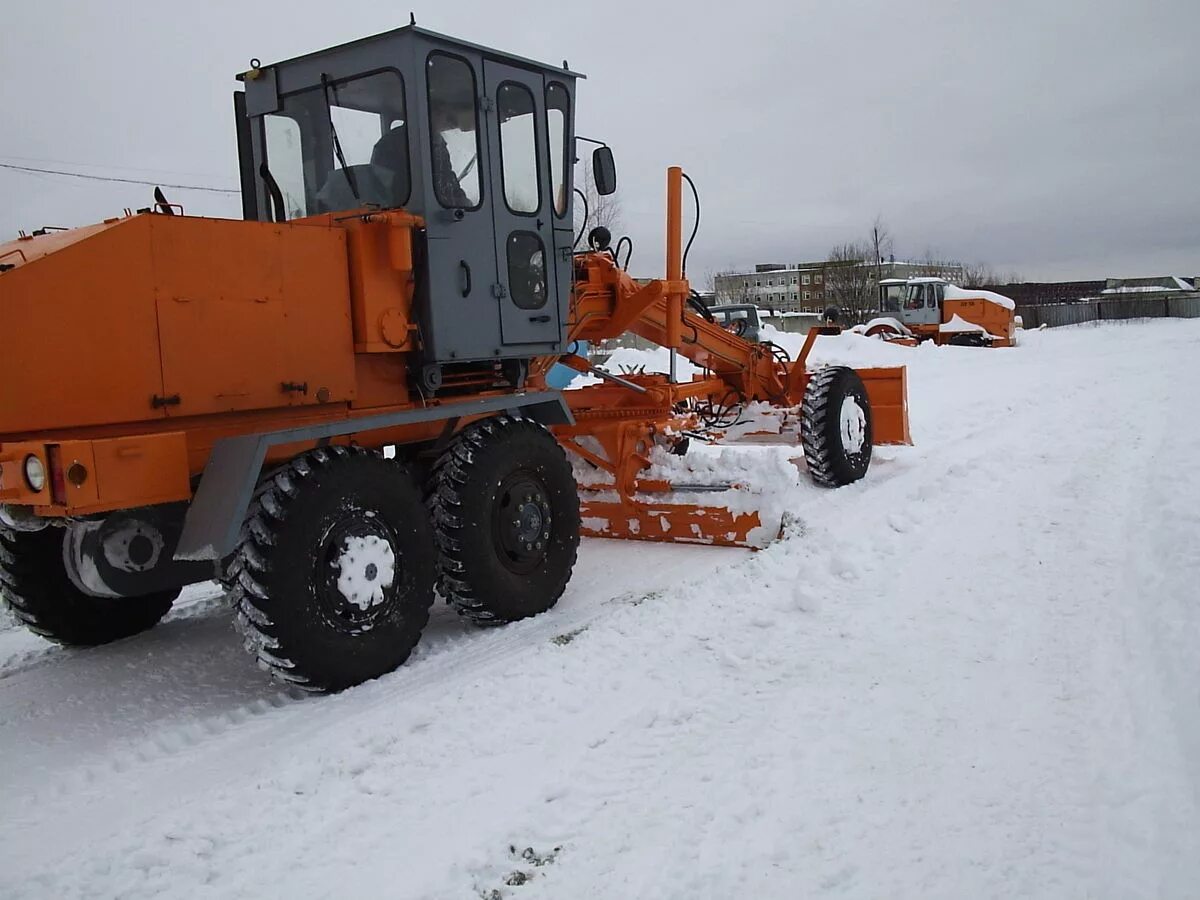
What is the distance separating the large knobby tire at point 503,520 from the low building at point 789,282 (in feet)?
232

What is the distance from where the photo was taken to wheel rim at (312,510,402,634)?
425cm

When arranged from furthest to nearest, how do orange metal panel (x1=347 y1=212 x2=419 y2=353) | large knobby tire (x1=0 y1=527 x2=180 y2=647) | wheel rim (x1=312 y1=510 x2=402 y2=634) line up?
large knobby tire (x1=0 y1=527 x2=180 y2=647)
orange metal panel (x1=347 y1=212 x2=419 y2=353)
wheel rim (x1=312 y1=510 x2=402 y2=634)

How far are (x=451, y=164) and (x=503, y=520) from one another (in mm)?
1992

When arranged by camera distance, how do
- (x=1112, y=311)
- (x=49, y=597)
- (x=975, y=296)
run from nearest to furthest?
(x=49, y=597) → (x=975, y=296) → (x=1112, y=311)

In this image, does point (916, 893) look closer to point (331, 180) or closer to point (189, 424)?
point (189, 424)

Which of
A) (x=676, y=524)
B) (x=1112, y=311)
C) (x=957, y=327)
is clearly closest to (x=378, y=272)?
(x=676, y=524)

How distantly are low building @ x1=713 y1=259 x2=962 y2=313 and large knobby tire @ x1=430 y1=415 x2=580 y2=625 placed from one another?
232 ft

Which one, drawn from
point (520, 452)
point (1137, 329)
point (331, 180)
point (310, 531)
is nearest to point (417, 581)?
point (310, 531)

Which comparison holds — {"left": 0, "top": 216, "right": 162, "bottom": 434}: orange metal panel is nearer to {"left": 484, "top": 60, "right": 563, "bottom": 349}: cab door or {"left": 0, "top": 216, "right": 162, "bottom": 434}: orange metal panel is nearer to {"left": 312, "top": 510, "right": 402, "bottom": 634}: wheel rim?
{"left": 312, "top": 510, "right": 402, "bottom": 634}: wheel rim

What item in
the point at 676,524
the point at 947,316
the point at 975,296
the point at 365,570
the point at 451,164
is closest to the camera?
the point at 365,570

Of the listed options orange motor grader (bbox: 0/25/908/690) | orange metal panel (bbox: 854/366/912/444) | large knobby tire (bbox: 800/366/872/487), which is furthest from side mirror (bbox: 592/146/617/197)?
orange metal panel (bbox: 854/366/912/444)

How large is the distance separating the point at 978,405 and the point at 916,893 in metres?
12.3

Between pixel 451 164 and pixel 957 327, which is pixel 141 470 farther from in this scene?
pixel 957 327

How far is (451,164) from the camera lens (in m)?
5.09
